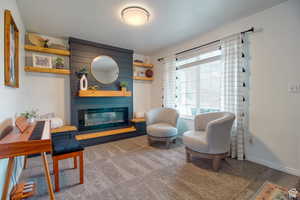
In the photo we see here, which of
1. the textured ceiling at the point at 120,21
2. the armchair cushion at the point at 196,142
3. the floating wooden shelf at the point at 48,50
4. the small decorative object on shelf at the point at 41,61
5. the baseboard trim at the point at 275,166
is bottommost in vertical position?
the baseboard trim at the point at 275,166

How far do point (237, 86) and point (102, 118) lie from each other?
311cm

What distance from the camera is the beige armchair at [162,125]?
286cm

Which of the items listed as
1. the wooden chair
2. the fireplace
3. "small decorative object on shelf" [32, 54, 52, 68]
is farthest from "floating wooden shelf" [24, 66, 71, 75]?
the wooden chair

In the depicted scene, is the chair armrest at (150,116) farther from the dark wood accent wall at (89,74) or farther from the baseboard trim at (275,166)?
the baseboard trim at (275,166)

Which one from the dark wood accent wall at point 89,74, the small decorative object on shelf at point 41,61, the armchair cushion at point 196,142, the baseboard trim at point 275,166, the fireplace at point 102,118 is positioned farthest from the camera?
the fireplace at point 102,118

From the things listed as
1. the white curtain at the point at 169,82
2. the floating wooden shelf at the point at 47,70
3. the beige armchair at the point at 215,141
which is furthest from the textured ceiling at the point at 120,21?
the beige armchair at the point at 215,141

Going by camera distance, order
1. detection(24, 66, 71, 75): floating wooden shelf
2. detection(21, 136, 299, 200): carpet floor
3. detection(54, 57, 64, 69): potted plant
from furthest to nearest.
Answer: detection(54, 57, 64, 69): potted plant
detection(24, 66, 71, 75): floating wooden shelf
detection(21, 136, 299, 200): carpet floor

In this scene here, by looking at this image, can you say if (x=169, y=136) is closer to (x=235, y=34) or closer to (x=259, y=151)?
(x=259, y=151)

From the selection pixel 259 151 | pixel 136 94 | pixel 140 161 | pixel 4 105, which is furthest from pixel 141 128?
pixel 4 105

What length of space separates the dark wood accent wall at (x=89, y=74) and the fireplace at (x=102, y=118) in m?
0.11

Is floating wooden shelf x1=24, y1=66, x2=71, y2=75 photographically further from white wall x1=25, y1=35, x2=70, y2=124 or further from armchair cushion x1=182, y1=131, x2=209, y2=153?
armchair cushion x1=182, y1=131, x2=209, y2=153

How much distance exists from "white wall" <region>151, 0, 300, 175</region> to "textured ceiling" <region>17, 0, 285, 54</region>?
10.1 inches

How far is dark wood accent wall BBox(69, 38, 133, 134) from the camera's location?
3.14 metres

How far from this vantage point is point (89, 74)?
133 inches
